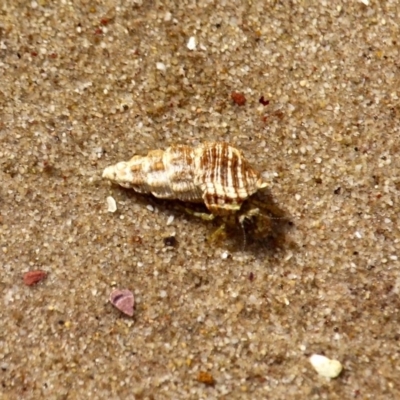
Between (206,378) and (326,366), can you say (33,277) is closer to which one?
(206,378)


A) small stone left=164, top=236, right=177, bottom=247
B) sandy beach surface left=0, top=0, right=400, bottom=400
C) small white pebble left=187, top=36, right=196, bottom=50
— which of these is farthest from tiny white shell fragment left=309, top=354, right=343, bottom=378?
small white pebble left=187, top=36, right=196, bottom=50

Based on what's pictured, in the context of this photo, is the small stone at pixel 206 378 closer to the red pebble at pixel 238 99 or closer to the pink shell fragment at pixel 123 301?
the pink shell fragment at pixel 123 301

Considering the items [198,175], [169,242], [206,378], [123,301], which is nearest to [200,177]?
[198,175]

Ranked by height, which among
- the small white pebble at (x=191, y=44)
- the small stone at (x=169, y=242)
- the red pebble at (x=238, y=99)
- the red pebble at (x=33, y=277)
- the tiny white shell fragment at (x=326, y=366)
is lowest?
the red pebble at (x=33, y=277)

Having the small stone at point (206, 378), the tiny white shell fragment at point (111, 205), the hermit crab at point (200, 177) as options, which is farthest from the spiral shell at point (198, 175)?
the small stone at point (206, 378)

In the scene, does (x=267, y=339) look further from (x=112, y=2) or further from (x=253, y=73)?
(x=112, y=2)

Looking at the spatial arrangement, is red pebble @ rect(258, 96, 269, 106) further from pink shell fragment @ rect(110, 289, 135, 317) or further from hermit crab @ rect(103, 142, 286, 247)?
pink shell fragment @ rect(110, 289, 135, 317)
